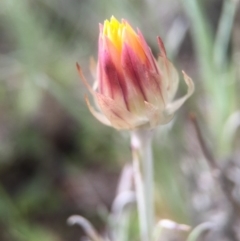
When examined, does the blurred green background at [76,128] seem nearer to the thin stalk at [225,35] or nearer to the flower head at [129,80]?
the thin stalk at [225,35]

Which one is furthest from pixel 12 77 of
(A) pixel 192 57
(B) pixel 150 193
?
(B) pixel 150 193

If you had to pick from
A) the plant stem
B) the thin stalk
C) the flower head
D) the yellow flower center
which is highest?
the thin stalk

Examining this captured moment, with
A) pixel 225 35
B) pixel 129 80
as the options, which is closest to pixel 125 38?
pixel 129 80

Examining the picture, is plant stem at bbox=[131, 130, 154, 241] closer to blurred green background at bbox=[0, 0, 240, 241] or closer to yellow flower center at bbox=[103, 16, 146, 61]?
yellow flower center at bbox=[103, 16, 146, 61]

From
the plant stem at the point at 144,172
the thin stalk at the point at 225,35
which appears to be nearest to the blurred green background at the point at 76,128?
the thin stalk at the point at 225,35

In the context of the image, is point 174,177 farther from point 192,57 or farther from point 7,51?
point 7,51

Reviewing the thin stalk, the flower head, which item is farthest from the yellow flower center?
the thin stalk
